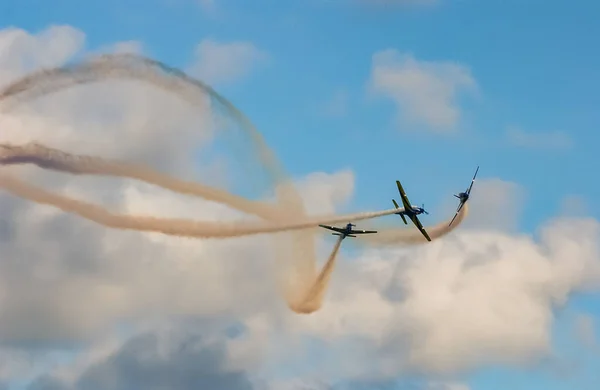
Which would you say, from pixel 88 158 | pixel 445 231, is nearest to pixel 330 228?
pixel 445 231

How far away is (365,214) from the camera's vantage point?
578ft

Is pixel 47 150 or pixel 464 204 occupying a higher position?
pixel 464 204

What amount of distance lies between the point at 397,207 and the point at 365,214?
4.46 metres

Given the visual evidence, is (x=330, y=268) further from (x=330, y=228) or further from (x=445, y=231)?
(x=445, y=231)

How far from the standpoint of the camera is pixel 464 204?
180 m

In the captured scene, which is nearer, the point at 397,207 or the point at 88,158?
the point at 88,158

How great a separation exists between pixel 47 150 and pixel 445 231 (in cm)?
6168

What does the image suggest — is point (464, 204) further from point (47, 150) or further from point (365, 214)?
point (47, 150)

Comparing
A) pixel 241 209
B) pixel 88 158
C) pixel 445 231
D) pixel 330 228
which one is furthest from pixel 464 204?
pixel 88 158

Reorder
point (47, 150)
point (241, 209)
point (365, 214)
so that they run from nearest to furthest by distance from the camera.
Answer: point (47, 150) → point (241, 209) → point (365, 214)

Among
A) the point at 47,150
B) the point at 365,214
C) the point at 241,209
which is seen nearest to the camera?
the point at 47,150

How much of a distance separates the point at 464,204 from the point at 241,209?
34991mm

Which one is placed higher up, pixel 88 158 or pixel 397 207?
pixel 397 207

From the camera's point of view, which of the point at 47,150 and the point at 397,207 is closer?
the point at 47,150
